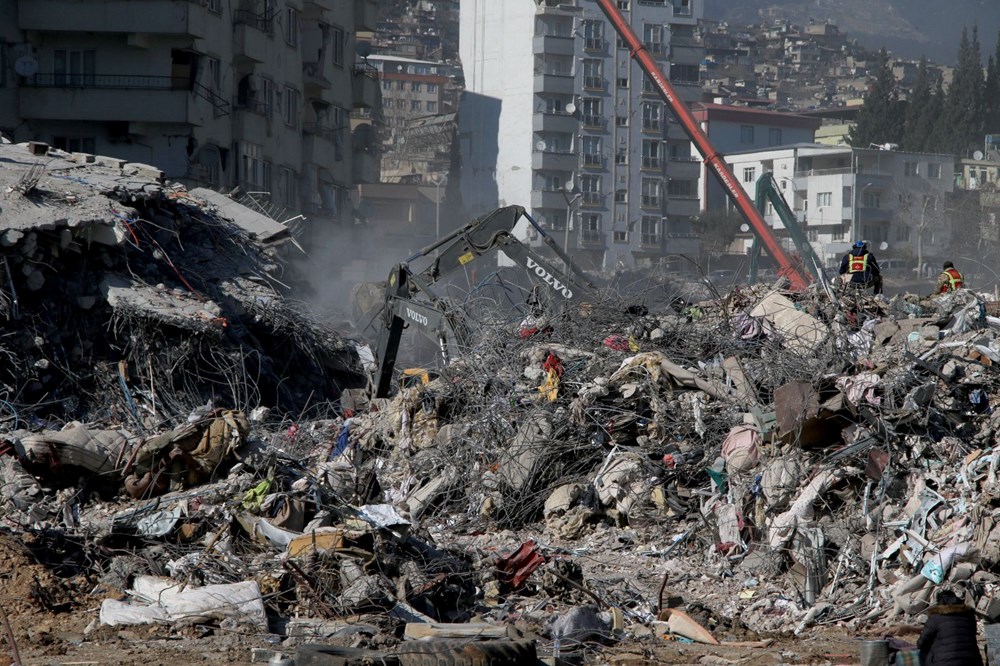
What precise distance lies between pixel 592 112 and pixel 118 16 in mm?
38164

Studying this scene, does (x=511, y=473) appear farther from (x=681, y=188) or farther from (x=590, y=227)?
(x=681, y=188)

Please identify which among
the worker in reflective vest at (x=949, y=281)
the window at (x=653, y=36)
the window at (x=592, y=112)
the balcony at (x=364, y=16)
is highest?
the window at (x=653, y=36)

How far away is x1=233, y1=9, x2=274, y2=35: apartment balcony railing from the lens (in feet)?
110

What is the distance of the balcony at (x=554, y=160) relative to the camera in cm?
6575

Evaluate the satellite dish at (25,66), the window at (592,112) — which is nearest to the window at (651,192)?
the window at (592,112)

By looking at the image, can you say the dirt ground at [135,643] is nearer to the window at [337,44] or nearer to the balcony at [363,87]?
the window at [337,44]

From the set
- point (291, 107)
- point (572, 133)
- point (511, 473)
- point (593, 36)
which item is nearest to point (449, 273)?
point (511, 473)

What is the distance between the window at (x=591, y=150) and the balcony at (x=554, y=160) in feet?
2.08

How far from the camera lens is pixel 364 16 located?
1660 inches

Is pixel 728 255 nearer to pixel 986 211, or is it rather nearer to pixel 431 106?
pixel 986 211

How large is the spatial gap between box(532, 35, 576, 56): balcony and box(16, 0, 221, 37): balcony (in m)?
35.4

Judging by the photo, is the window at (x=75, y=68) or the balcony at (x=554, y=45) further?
the balcony at (x=554, y=45)

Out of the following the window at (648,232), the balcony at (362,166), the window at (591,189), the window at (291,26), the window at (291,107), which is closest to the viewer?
the window at (291,107)

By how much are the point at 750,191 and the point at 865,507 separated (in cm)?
7362
